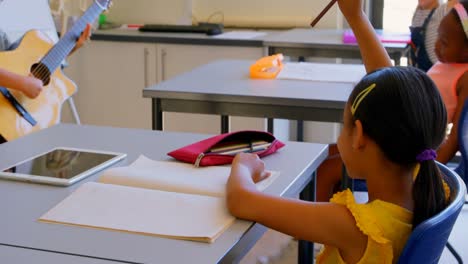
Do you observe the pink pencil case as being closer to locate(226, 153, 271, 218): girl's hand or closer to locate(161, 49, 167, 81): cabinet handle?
locate(226, 153, 271, 218): girl's hand

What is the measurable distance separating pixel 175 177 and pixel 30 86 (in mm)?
1369

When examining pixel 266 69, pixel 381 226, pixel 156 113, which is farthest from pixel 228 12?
pixel 381 226

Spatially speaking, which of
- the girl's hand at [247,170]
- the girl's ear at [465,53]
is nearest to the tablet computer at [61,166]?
the girl's hand at [247,170]

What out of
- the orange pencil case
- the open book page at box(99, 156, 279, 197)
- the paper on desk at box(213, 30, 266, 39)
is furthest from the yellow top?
the paper on desk at box(213, 30, 266, 39)

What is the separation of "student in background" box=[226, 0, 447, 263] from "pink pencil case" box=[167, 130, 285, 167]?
29cm

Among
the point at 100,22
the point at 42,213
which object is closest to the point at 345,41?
the point at 100,22

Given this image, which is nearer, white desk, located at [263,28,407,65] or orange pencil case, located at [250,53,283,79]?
orange pencil case, located at [250,53,283,79]

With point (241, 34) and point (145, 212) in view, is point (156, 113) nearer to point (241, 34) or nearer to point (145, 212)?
point (145, 212)

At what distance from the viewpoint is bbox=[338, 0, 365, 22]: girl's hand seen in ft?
5.74

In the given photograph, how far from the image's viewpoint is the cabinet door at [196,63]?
3961 mm

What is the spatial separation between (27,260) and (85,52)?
10.8 ft

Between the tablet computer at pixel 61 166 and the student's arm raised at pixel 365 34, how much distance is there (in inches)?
25.2

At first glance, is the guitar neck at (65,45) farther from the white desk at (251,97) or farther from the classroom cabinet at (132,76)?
the classroom cabinet at (132,76)

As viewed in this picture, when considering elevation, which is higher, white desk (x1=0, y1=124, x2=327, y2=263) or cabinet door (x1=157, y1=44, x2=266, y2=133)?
white desk (x1=0, y1=124, x2=327, y2=263)
